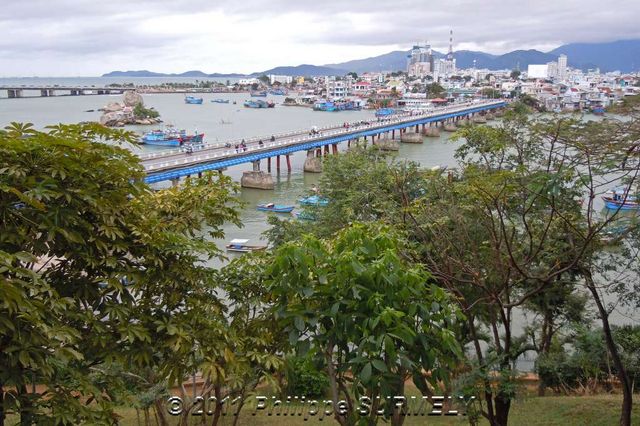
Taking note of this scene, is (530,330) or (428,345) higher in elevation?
(428,345)

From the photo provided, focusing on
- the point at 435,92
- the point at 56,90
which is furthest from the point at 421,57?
the point at 56,90

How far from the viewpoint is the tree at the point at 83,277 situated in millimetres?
2510

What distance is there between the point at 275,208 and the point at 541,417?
1382 cm

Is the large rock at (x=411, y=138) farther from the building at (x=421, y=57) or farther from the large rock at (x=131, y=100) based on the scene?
the building at (x=421, y=57)

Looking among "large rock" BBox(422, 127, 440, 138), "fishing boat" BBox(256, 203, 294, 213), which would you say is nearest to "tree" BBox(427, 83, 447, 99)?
"large rock" BBox(422, 127, 440, 138)

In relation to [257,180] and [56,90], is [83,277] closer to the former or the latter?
[257,180]

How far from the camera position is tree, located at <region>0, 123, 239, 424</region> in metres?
2.51

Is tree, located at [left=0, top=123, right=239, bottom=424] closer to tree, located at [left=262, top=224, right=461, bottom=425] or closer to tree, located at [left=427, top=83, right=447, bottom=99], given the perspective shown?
tree, located at [left=262, top=224, right=461, bottom=425]

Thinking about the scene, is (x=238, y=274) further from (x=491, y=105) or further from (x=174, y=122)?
(x=491, y=105)

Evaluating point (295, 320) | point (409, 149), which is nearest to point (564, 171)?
point (295, 320)

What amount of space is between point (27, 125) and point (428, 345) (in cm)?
226

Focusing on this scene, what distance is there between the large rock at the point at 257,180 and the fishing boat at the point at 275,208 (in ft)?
12.5

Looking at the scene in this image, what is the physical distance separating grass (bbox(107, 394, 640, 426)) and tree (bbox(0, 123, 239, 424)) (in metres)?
2.28

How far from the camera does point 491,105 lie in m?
59.2
